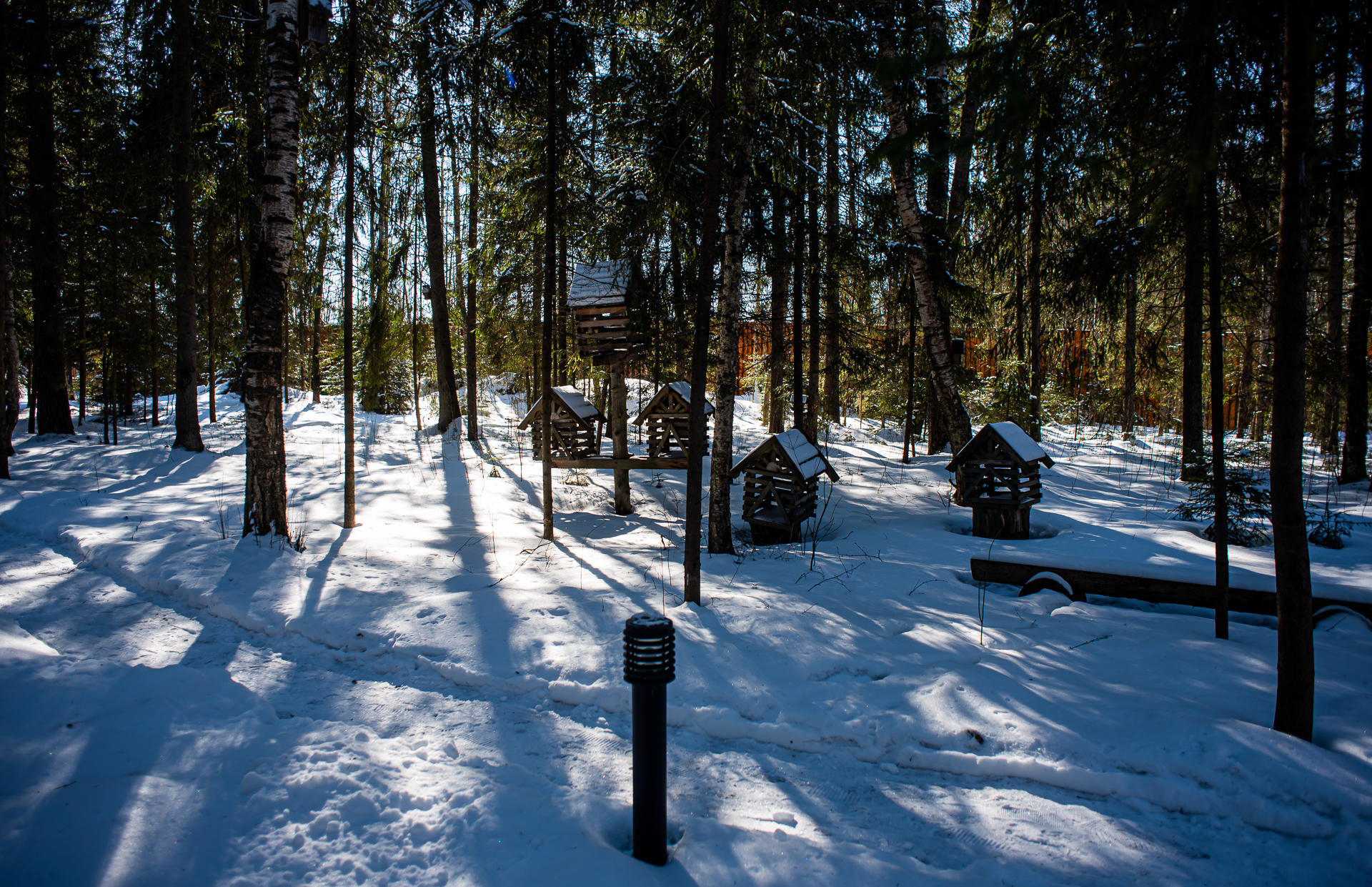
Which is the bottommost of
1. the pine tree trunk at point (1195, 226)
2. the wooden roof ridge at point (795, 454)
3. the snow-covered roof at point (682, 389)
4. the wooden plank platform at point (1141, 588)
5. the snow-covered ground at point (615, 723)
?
the snow-covered ground at point (615, 723)

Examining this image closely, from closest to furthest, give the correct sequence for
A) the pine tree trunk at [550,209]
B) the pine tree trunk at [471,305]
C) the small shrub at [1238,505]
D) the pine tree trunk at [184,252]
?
→ the small shrub at [1238,505], the pine tree trunk at [550,209], the pine tree trunk at [471,305], the pine tree trunk at [184,252]

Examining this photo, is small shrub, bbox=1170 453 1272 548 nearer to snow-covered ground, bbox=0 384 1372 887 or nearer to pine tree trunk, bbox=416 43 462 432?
snow-covered ground, bbox=0 384 1372 887

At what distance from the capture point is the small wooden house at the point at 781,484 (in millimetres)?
8641

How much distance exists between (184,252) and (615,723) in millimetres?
15435

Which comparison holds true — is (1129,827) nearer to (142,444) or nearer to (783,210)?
(783,210)

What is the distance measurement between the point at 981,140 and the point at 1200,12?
2.47 ft

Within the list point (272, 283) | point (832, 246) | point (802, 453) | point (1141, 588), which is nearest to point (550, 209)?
point (272, 283)

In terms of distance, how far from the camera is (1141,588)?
18.7 ft

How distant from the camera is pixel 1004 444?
8297mm

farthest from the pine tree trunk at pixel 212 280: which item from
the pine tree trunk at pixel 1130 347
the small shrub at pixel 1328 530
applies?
the pine tree trunk at pixel 1130 347

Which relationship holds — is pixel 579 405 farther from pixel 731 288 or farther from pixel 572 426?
pixel 731 288

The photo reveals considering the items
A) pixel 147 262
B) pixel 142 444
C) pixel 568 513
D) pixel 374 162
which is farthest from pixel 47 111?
pixel 568 513

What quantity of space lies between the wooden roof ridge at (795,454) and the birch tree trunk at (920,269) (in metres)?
2.80

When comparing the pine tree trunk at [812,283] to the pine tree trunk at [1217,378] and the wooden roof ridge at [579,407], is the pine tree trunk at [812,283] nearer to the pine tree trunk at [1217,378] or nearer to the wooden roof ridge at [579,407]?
the wooden roof ridge at [579,407]
